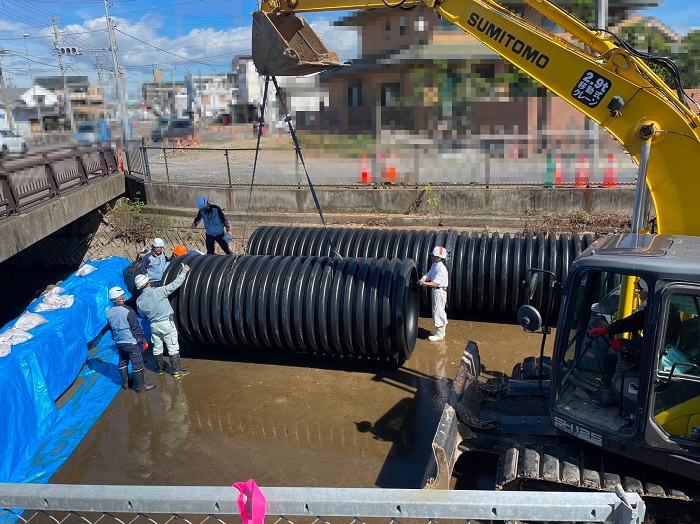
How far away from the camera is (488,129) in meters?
25.7

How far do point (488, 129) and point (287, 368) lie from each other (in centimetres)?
2097

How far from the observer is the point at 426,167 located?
15.7 m

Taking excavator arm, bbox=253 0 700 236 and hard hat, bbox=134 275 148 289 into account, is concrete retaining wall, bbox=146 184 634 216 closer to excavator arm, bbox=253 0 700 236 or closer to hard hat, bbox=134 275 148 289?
hard hat, bbox=134 275 148 289

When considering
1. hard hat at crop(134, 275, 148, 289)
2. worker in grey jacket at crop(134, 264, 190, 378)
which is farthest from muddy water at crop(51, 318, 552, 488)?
hard hat at crop(134, 275, 148, 289)

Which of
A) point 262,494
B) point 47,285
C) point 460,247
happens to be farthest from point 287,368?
point 47,285

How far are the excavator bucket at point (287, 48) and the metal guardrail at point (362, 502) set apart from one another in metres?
4.92

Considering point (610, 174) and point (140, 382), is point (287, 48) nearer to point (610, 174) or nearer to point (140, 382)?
point (140, 382)

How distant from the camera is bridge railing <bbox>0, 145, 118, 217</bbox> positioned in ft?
30.8

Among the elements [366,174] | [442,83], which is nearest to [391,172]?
[366,174]

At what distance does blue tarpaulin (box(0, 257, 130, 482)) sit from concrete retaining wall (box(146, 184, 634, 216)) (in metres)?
5.54

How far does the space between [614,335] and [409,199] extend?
9820mm

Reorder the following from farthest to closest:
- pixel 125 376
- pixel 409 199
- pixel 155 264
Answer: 1. pixel 409 199
2. pixel 155 264
3. pixel 125 376

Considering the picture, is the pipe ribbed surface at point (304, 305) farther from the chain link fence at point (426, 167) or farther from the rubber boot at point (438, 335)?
the chain link fence at point (426, 167)

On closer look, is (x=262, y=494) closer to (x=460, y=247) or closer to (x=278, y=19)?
(x=278, y=19)
